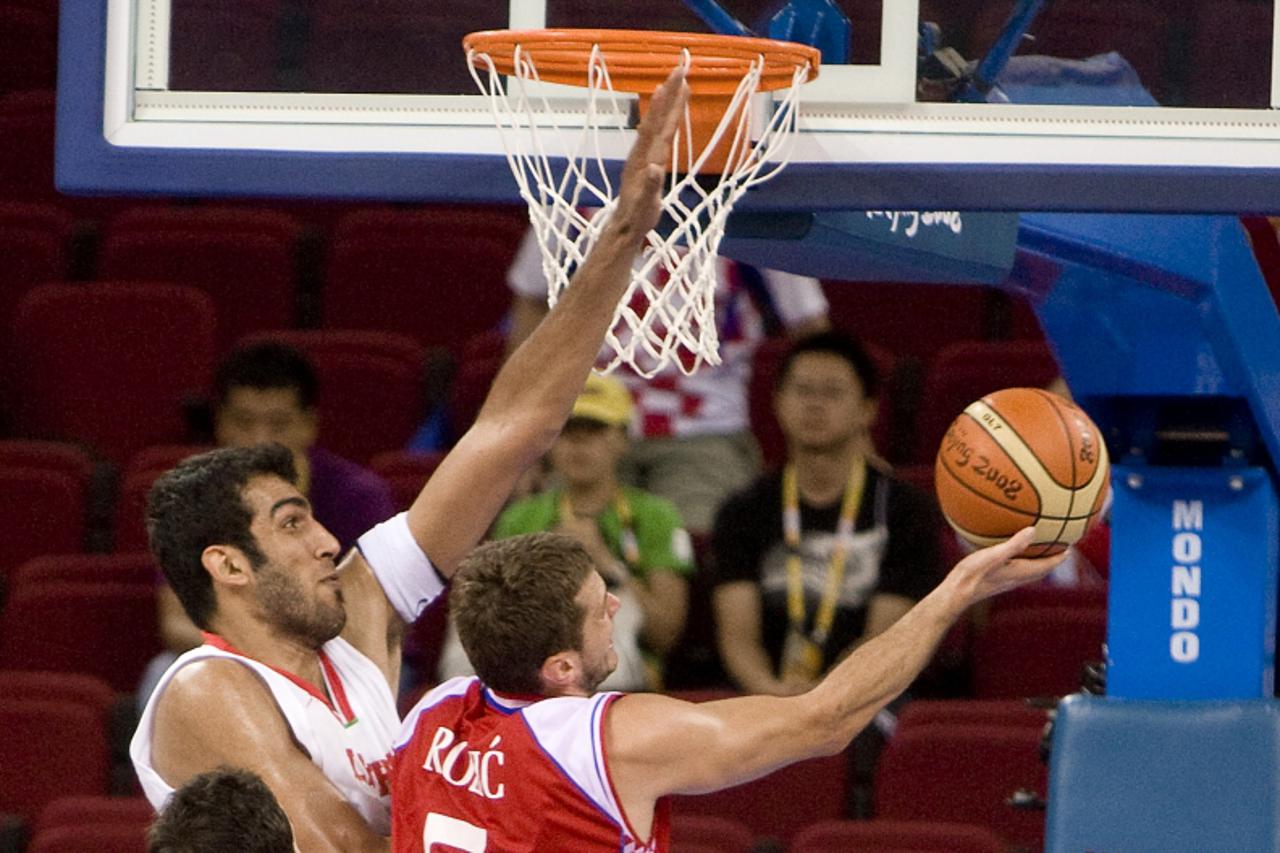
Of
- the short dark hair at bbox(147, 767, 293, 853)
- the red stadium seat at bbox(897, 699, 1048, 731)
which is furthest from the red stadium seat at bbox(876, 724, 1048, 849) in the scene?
the short dark hair at bbox(147, 767, 293, 853)

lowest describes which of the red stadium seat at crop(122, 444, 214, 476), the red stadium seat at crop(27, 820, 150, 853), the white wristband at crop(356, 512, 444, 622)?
the red stadium seat at crop(27, 820, 150, 853)

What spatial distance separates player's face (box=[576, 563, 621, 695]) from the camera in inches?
120

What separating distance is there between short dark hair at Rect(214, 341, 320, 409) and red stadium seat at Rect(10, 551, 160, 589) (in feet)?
1.86

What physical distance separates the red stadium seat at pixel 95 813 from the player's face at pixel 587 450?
1186 millimetres

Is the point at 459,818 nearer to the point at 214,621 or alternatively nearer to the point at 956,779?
the point at 214,621

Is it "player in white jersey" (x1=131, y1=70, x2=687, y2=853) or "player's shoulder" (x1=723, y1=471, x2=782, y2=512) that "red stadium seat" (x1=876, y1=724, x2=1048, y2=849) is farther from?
"player in white jersey" (x1=131, y1=70, x2=687, y2=853)

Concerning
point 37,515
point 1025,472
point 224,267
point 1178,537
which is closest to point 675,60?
point 1025,472

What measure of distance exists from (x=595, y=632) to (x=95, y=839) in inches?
75.6

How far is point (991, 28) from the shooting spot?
10.7 ft

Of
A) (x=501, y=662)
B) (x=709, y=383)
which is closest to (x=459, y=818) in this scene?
(x=501, y=662)

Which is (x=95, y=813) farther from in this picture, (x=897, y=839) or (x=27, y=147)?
(x=27, y=147)

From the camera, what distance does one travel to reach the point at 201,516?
326 cm

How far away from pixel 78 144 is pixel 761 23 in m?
1.02

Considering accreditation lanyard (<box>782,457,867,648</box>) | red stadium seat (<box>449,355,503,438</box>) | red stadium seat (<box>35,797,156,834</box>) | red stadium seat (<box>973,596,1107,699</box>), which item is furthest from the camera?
red stadium seat (<box>449,355,503,438</box>)
